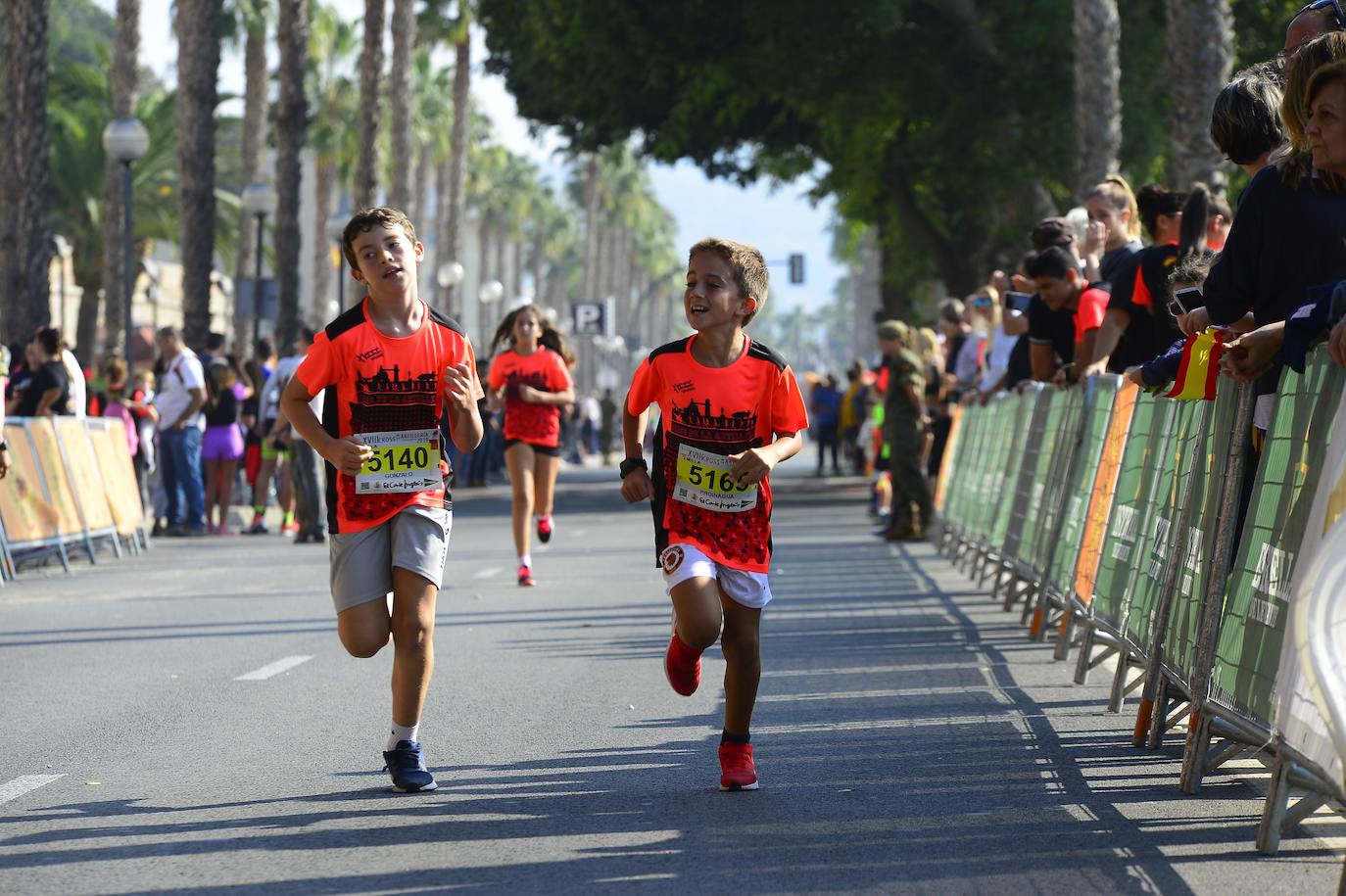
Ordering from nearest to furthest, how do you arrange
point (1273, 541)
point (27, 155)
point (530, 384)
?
point (1273, 541)
point (530, 384)
point (27, 155)

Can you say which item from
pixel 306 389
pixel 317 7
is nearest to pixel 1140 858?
pixel 306 389

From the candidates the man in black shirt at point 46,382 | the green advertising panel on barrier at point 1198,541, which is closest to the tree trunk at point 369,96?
the man in black shirt at point 46,382

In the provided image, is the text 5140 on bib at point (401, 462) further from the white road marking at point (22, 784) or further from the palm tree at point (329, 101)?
the palm tree at point (329, 101)

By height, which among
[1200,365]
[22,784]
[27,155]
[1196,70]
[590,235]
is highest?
[590,235]

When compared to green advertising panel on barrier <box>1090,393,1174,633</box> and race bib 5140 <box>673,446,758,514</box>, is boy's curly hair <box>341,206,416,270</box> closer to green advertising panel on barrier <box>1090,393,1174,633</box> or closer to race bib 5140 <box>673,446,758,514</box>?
race bib 5140 <box>673,446,758,514</box>

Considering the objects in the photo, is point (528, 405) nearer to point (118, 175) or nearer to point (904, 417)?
point (904, 417)

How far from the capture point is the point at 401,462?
727cm

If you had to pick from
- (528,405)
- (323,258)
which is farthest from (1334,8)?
(323,258)

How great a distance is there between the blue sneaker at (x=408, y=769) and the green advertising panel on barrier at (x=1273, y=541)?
8.07 feet

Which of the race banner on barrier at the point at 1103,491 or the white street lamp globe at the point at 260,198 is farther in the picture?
the white street lamp globe at the point at 260,198

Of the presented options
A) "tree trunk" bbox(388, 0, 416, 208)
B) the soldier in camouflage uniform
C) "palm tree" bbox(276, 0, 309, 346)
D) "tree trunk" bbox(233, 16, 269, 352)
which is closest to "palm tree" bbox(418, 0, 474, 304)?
"tree trunk" bbox(233, 16, 269, 352)

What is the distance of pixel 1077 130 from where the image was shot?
85.3 ft

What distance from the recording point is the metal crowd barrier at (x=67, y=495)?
16688mm

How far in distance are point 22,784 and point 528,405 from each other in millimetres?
9343
